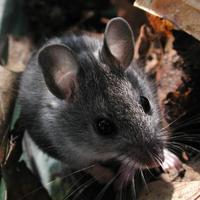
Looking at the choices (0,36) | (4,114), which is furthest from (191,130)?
(0,36)

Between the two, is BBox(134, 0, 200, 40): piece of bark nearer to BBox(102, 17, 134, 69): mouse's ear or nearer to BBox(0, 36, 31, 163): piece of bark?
BBox(102, 17, 134, 69): mouse's ear

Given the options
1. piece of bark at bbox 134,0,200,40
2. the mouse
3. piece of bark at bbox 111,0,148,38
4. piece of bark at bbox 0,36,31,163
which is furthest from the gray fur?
piece of bark at bbox 111,0,148,38

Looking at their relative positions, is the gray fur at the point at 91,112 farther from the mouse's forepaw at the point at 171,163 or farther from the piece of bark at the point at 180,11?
the piece of bark at the point at 180,11

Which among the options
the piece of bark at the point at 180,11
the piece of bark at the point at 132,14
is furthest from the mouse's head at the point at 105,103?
the piece of bark at the point at 132,14

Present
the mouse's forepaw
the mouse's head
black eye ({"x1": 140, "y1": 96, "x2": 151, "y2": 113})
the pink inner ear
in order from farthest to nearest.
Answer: the mouse's forepaw
the pink inner ear
black eye ({"x1": 140, "y1": 96, "x2": 151, "y2": 113})
the mouse's head

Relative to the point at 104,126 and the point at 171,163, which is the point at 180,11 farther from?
the point at 171,163

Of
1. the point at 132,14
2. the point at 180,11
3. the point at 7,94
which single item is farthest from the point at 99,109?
the point at 132,14

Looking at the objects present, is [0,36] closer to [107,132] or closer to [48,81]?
[48,81]
